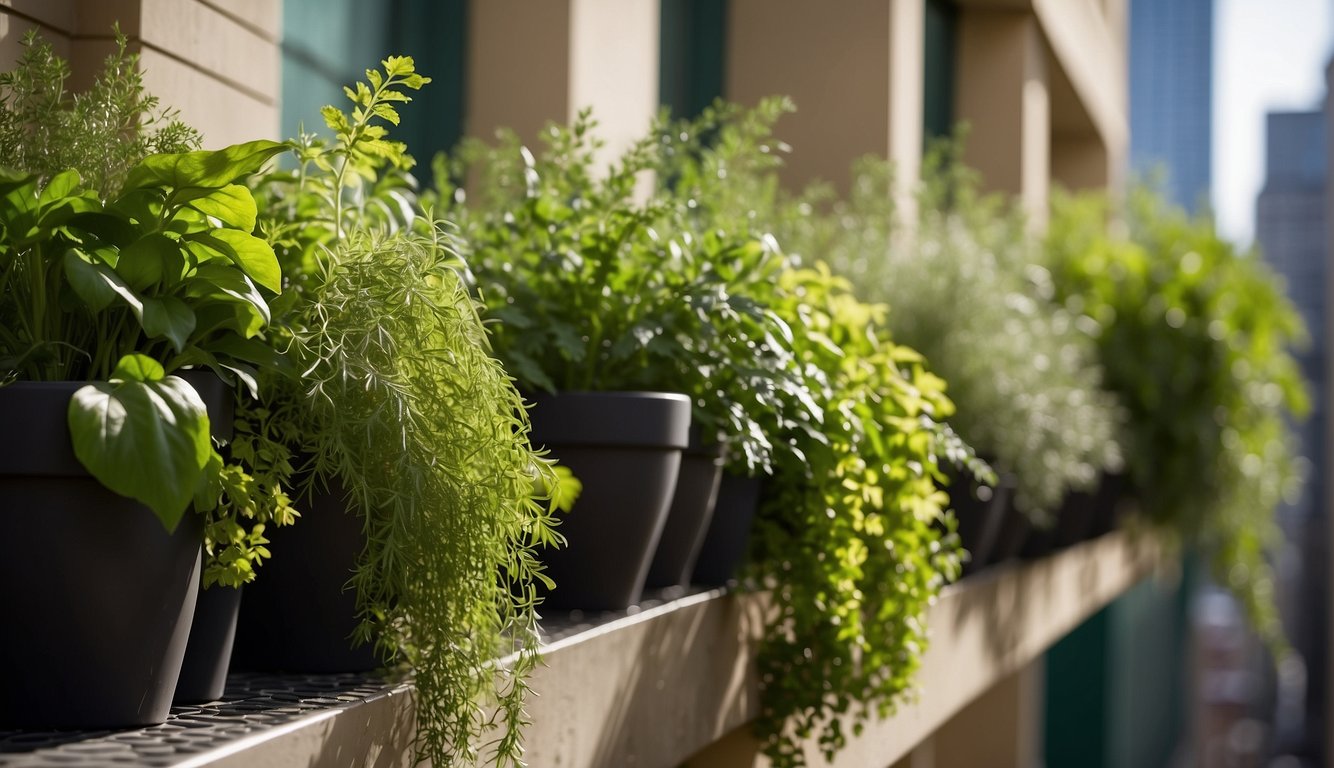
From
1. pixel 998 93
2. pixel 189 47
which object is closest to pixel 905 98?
pixel 998 93

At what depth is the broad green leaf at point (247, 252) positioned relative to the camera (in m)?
1.23

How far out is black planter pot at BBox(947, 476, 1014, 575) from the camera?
3340 mm

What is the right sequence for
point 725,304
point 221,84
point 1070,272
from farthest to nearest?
point 1070,272 → point 221,84 → point 725,304

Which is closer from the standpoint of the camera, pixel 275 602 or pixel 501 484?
pixel 501 484

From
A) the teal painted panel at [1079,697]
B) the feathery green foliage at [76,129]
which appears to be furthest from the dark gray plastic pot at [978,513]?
the teal painted panel at [1079,697]

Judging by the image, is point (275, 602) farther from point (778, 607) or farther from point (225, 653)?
point (778, 607)

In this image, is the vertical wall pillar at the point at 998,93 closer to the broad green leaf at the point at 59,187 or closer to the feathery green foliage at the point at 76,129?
the feathery green foliage at the point at 76,129

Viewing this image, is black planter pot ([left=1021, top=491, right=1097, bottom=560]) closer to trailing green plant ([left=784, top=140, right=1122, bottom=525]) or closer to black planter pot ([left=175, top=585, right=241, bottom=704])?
trailing green plant ([left=784, top=140, right=1122, bottom=525])

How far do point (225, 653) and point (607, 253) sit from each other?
2.85 feet

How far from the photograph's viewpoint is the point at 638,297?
2053 millimetres

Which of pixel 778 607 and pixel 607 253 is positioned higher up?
pixel 607 253

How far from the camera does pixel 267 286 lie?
1243 mm

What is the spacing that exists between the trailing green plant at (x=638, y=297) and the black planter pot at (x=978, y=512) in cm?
128

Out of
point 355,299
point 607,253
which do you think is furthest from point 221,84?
point 355,299
